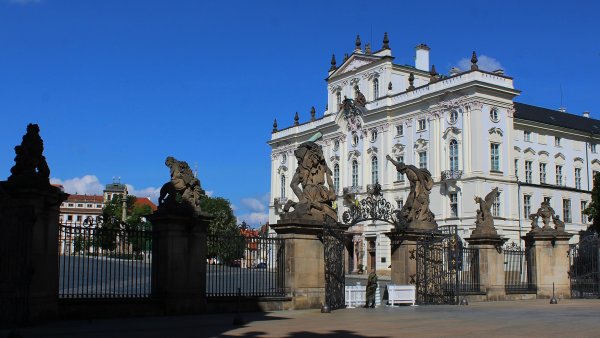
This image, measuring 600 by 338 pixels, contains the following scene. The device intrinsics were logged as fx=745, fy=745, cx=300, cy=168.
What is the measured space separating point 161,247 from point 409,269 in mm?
9137

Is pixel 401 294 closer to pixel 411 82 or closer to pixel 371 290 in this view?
pixel 371 290

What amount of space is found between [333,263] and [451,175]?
40520 mm

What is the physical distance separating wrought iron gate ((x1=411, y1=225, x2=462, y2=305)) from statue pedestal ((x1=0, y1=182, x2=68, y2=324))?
1243cm

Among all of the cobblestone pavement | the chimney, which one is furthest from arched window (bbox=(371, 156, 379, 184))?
the cobblestone pavement

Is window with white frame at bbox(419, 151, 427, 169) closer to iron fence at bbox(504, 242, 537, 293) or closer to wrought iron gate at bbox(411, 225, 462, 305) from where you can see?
iron fence at bbox(504, 242, 537, 293)

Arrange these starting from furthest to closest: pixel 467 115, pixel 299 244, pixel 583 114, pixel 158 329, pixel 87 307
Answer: pixel 583 114
pixel 467 115
pixel 299 244
pixel 87 307
pixel 158 329

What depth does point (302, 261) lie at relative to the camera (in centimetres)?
2116

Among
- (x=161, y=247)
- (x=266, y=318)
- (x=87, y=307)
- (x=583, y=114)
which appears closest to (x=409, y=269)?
(x=266, y=318)

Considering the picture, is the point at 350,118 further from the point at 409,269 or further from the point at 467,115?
the point at 409,269

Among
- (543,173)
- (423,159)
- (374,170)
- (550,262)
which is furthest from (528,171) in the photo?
(550,262)

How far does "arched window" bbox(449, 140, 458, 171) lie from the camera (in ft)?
200

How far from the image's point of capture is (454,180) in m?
60.2

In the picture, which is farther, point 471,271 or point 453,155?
point 453,155

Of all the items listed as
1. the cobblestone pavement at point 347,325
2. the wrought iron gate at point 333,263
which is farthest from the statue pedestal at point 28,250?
the wrought iron gate at point 333,263
